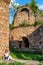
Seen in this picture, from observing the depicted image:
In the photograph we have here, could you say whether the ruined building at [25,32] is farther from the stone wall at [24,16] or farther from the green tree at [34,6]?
the green tree at [34,6]

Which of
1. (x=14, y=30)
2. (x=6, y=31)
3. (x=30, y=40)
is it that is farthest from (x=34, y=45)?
(x=6, y=31)

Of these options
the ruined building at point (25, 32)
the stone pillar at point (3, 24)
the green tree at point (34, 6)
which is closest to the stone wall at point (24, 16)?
the ruined building at point (25, 32)

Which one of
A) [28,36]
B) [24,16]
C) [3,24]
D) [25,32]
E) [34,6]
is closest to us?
[3,24]

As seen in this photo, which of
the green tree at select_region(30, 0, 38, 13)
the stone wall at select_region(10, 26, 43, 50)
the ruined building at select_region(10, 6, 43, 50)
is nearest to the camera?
the stone wall at select_region(10, 26, 43, 50)

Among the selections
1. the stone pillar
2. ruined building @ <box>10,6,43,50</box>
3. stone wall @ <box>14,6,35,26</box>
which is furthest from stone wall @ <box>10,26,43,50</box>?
the stone pillar

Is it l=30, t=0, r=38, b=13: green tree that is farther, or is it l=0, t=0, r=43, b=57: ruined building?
l=30, t=0, r=38, b=13: green tree

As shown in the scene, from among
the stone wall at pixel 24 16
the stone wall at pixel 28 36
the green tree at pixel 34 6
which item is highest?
the green tree at pixel 34 6

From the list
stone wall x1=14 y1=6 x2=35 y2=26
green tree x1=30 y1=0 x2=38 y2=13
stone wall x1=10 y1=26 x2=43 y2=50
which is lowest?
stone wall x1=10 y1=26 x2=43 y2=50

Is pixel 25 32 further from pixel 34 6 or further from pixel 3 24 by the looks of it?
pixel 3 24

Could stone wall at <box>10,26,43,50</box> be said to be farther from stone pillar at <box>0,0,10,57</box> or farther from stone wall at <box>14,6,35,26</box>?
stone pillar at <box>0,0,10,57</box>

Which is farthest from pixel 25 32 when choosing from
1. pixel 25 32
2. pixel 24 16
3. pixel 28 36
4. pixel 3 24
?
pixel 3 24

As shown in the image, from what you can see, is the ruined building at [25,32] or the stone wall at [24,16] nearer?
the ruined building at [25,32]

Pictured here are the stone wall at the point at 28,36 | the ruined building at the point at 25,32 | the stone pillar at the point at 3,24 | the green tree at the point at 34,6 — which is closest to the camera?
the stone pillar at the point at 3,24

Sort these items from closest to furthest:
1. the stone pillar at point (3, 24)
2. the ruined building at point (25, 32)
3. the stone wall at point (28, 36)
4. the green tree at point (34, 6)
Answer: the stone pillar at point (3, 24), the stone wall at point (28, 36), the ruined building at point (25, 32), the green tree at point (34, 6)
